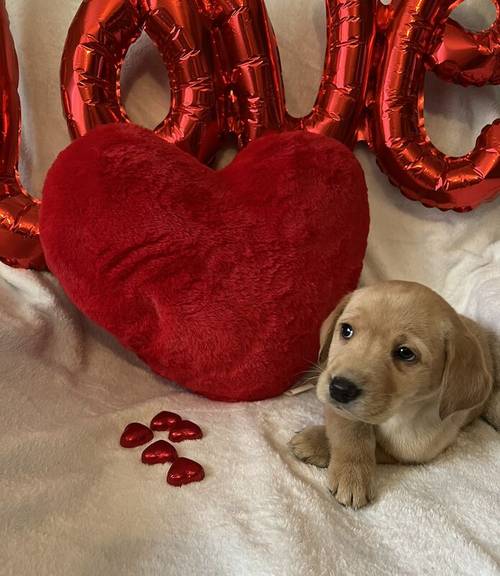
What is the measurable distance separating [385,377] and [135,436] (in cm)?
46

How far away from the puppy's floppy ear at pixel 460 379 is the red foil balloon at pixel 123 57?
708 millimetres

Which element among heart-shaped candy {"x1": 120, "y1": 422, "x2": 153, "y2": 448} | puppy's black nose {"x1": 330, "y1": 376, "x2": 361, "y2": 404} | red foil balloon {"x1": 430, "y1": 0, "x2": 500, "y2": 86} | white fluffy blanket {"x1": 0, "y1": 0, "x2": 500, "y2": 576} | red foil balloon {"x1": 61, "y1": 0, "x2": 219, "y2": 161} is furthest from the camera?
red foil balloon {"x1": 430, "y1": 0, "x2": 500, "y2": 86}

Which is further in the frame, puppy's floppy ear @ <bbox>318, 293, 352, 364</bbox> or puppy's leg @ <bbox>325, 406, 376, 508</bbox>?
puppy's floppy ear @ <bbox>318, 293, 352, 364</bbox>

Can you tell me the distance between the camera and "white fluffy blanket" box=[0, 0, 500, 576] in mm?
939

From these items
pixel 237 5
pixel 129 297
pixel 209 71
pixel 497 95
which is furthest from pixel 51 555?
pixel 497 95

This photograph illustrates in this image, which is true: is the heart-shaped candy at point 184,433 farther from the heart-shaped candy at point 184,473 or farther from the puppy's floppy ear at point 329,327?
the puppy's floppy ear at point 329,327

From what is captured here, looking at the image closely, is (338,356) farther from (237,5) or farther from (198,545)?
(237,5)

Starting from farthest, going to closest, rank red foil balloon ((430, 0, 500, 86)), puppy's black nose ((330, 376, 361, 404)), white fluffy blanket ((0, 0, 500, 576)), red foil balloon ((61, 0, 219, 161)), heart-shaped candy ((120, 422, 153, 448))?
1. red foil balloon ((430, 0, 500, 86))
2. red foil balloon ((61, 0, 219, 161))
3. heart-shaped candy ((120, 422, 153, 448))
4. puppy's black nose ((330, 376, 361, 404))
5. white fluffy blanket ((0, 0, 500, 576))

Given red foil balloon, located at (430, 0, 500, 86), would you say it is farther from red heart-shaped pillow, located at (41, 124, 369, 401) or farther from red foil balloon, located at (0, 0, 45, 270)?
red foil balloon, located at (0, 0, 45, 270)

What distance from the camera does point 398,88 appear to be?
144 centimetres

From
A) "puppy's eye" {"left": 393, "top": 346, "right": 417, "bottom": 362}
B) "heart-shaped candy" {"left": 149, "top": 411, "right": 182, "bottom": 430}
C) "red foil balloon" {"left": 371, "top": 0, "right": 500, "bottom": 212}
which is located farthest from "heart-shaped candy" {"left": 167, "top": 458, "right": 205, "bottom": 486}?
"red foil balloon" {"left": 371, "top": 0, "right": 500, "bottom": 212}

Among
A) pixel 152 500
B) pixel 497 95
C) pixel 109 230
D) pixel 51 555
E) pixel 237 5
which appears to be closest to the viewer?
pixel 51 555

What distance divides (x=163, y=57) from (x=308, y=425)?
0.85 meters

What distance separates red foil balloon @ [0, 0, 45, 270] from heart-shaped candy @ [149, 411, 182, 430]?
0.43 metres
